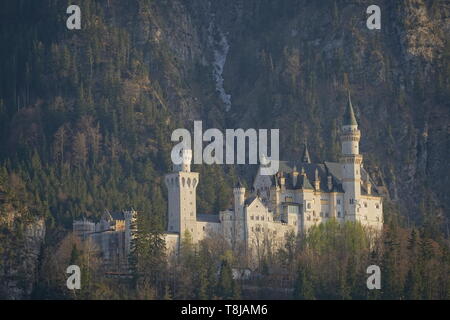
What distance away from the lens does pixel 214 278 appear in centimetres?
19875
